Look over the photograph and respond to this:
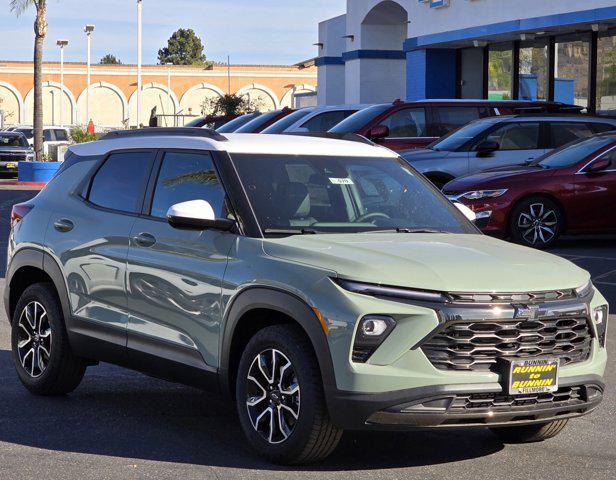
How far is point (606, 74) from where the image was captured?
28469 mm

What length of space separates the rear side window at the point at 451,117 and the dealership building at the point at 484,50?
18.3 feet

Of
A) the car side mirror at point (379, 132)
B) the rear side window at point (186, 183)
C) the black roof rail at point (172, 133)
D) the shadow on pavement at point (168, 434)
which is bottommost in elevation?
the shadow on pavement at point (168, 434)

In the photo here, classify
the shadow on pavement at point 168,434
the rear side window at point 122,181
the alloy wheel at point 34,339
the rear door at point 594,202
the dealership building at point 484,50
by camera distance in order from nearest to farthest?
1. the shadow on pavement at point 168,434
2. the rear side window at point 122,181
3. the alloy wheel at point 34,339
4. the rear door at point 594,202
5. the dealership building at point 484,50

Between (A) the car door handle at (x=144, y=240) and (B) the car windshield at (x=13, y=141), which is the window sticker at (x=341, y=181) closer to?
(A) the car door handle at (x=144, y=240)

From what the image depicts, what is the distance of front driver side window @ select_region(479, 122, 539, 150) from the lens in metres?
19.4

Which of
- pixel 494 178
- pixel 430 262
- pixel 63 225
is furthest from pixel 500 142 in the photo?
pixel 430 262

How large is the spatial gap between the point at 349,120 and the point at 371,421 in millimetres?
16025

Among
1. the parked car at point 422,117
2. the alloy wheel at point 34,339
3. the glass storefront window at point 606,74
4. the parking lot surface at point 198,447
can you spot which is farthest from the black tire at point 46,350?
the glass storefront window at point 606,74

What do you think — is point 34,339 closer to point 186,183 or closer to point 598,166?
point 186,183

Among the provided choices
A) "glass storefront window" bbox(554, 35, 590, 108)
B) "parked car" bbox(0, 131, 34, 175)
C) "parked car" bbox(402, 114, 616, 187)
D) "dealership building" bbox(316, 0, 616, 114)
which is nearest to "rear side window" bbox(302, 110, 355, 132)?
"parked car" bbox(402, 114, 616, 187)

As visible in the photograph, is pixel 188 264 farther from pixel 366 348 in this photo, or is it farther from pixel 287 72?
pixel 287 72

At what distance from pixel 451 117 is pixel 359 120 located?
178cm

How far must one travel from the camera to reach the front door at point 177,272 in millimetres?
6539

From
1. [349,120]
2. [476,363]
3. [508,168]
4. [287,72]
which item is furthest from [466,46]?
[287,72]
